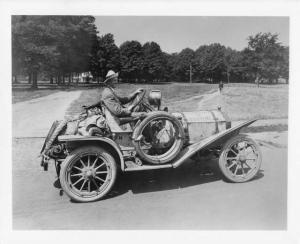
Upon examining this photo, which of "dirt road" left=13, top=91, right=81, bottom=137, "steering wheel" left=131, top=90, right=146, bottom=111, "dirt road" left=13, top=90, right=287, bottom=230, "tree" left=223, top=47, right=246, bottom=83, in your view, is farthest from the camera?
"tree" left=223, top=47, right=246, bottom=83

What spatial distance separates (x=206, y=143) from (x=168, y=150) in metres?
0.64

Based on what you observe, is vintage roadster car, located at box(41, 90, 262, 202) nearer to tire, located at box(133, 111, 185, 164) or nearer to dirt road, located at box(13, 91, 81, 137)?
tire, located at box(133, 111, 185, 164)

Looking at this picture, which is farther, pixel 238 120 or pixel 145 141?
pixel 238 120

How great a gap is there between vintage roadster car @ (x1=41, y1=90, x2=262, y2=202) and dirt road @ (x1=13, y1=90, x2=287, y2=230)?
300 mm

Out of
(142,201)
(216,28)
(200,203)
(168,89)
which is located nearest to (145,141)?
(142,201)

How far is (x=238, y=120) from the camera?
1101cm

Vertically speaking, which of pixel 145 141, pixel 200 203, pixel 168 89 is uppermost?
pixel 168 89

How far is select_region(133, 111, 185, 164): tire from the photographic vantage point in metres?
4.93

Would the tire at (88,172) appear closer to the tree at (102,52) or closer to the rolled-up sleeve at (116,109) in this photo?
the rolled-up sleeve at (116,109)

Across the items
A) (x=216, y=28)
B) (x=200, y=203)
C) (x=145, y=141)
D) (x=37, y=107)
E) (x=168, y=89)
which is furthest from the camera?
(x=168, y=89)

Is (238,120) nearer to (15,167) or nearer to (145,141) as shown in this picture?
(145,141)

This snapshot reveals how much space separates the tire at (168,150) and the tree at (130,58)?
3314mm

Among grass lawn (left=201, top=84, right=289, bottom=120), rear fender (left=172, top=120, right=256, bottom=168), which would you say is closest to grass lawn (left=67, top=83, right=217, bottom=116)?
grass lawn (left=201, top=84, right=289, bottom=120)
